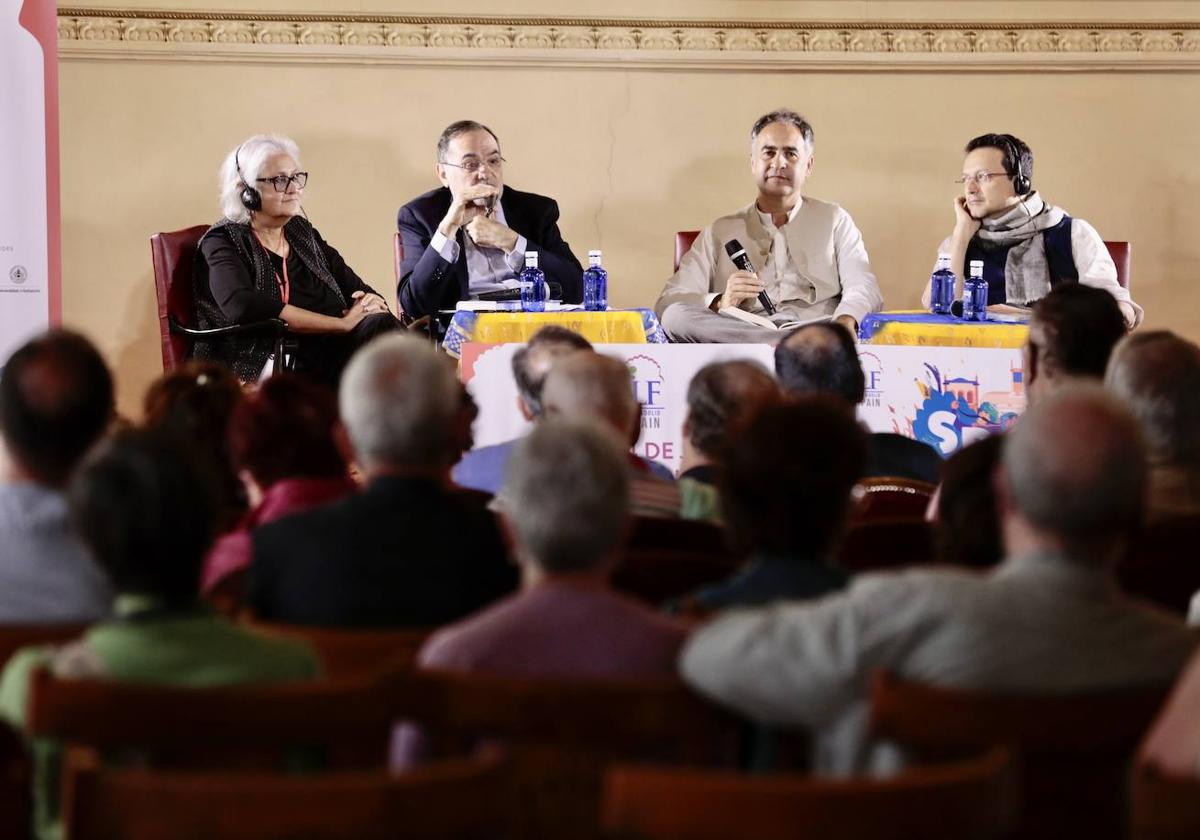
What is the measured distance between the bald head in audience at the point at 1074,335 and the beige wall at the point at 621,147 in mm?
3392

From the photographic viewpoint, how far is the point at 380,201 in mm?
6488

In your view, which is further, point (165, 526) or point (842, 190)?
point (842, 190)

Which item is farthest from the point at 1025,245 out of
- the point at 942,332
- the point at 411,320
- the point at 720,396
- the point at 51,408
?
the point at 51,408

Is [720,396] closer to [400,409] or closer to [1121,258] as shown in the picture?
[400,409]

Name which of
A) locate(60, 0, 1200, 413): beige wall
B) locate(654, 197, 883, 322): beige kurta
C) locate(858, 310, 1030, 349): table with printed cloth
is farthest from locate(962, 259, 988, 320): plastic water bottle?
locate(60, 0, 1200, 413): beige wall

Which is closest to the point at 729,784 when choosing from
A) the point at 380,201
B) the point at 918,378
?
the point at 918,378

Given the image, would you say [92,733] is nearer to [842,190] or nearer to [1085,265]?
[1085,265]

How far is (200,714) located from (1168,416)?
1691 mm

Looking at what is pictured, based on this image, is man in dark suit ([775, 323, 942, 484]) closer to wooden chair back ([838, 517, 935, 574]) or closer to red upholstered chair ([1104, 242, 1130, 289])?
wooden chair back ([838, 517, 935, 574])

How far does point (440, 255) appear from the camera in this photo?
5301 mm

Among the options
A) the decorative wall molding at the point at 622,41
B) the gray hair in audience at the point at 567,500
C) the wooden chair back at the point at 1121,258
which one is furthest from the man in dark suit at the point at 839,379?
the decorative wall molding at the point at 622,41

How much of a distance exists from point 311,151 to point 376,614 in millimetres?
4831

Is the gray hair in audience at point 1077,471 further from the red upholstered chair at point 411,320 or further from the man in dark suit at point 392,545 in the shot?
the red upholstered chair at point 411,320

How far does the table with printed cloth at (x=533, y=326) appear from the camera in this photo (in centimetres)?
479
